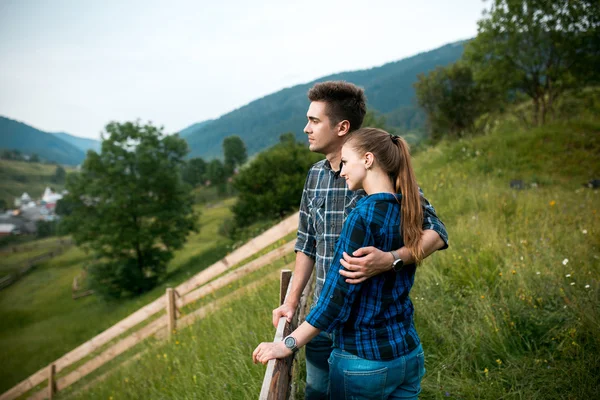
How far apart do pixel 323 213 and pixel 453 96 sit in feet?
63.8

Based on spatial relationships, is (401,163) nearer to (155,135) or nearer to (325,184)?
(325,184)

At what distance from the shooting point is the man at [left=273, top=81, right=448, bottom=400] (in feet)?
6.29

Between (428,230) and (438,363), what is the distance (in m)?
1.76

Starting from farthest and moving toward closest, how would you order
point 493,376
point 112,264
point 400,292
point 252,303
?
point 112,264, point 252,303, point 493,376, point 400,292

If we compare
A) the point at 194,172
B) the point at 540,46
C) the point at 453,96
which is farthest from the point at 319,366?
the point at 194,172

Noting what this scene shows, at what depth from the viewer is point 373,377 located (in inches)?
54.2

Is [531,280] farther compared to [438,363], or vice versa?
[531,280]

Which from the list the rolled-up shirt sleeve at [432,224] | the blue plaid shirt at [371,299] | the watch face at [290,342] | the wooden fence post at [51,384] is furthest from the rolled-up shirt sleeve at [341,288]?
the wooden fence post at [51,384]

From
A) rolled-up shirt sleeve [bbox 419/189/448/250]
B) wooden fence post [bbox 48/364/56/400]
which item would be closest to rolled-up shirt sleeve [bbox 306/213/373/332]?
rolled-up shirt sleeve [bbox 419/189/448/250]

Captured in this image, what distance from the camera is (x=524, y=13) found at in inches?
522

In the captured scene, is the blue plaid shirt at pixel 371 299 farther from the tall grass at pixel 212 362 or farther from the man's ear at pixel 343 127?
the tall grass at pixel 212 362

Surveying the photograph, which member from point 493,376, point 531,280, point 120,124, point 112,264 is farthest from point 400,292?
point 120,124

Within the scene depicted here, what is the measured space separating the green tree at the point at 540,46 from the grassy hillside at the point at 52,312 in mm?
12039

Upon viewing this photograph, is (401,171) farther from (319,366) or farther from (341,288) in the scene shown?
(319,366)
